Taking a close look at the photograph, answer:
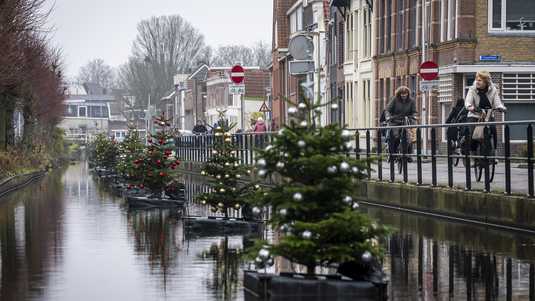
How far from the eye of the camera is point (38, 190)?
35344mm

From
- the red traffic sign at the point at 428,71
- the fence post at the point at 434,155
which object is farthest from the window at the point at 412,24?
the fence post at the point at 434,155

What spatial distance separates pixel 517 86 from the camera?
48.0 m

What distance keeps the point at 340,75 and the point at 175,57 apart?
Answer: 9576 centimetres

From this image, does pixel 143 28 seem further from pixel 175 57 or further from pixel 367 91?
pixel 367 91

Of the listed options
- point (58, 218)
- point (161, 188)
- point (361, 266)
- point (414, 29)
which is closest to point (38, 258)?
point (361, 266)

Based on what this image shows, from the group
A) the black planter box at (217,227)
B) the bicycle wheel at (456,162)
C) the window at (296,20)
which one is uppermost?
the window at (296,20)

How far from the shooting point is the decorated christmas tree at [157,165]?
26.1 m

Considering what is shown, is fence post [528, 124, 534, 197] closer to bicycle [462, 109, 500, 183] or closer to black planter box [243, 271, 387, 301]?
bicycle [462, 109, 500, 183]

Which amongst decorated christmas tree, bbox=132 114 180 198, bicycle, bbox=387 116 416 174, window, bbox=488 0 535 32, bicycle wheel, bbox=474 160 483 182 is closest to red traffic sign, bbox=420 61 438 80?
window, bbox=488 0 535 32

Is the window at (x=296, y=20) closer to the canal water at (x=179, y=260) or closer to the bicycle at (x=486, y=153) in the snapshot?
the canal water at (x=179, y=260)

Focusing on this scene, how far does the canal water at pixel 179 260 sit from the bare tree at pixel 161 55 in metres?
130

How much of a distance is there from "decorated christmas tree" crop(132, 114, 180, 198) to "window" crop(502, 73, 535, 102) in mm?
23364

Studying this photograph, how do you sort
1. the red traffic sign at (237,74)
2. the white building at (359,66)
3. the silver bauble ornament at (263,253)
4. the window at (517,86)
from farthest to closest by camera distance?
the white building at (359,66) → the window at (517,86) → the red traffic sign at (237,74) → the silver bauble ornament at (263,253)

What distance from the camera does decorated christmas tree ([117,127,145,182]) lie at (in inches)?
1046
